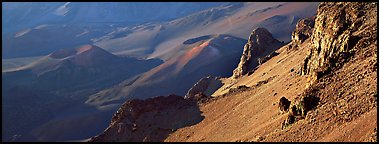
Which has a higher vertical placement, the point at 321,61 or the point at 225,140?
the point at 321,61

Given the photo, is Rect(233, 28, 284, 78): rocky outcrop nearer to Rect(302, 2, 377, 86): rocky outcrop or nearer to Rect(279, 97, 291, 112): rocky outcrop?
Rect(302, 2, 377, 86): rocky outcrop

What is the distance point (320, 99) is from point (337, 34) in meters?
7.24

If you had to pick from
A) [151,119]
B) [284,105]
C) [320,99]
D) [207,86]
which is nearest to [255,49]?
[207,86]

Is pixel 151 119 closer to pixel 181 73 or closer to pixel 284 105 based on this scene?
pixel 284 105

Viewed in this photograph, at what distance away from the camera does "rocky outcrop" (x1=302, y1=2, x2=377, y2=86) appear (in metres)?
28.1

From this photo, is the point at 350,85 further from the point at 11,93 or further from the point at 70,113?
the point at 11,93

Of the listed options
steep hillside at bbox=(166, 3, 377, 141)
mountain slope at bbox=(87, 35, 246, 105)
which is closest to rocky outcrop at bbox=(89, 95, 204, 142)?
steep hillside at bbox=(166, 3, 377, 141)

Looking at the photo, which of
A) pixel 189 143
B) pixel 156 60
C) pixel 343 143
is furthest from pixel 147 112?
pixel 156 60

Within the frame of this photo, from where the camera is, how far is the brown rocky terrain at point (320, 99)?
2297cm

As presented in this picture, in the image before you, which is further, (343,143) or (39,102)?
(39,102)

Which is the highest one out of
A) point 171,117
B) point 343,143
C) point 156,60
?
point 343,143

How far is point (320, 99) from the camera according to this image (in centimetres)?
2578

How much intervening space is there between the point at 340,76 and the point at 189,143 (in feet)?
42.8

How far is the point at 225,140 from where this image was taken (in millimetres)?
31891
